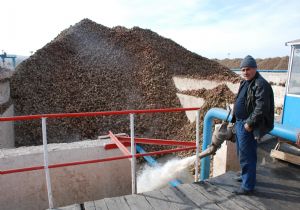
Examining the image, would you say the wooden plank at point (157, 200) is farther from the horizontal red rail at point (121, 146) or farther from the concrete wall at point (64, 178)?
the concrete wall at point (64, 178)

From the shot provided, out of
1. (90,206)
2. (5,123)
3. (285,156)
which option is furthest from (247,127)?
(5,123)

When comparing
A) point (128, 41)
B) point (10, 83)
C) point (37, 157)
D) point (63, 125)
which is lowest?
point (63, 125)

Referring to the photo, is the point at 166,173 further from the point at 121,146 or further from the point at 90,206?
the point at 90,206

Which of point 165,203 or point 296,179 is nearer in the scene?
point 165,203

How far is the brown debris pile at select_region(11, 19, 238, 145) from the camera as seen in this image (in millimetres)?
11664

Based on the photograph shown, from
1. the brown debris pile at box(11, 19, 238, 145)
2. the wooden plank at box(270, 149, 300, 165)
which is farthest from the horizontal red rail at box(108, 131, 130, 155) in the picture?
the brown debris pile at box(11, 19, 238, 145)

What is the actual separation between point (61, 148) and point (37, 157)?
401mm

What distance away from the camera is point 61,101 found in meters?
12.9

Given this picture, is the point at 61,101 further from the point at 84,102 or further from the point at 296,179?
the point at 296,179

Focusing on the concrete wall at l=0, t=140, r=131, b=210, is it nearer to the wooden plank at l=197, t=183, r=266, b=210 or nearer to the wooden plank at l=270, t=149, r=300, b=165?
the wooden plank at l=197, t=183, r=266, b=210

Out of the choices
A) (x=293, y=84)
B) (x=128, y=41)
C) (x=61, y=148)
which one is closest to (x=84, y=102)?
(x=128, y=41)

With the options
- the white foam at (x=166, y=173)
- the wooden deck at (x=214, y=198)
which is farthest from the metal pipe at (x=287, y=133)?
the white foam at (x=166, y=173)

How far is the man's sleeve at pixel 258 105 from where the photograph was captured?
3246 mm

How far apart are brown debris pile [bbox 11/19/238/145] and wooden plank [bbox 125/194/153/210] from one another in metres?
7.93
